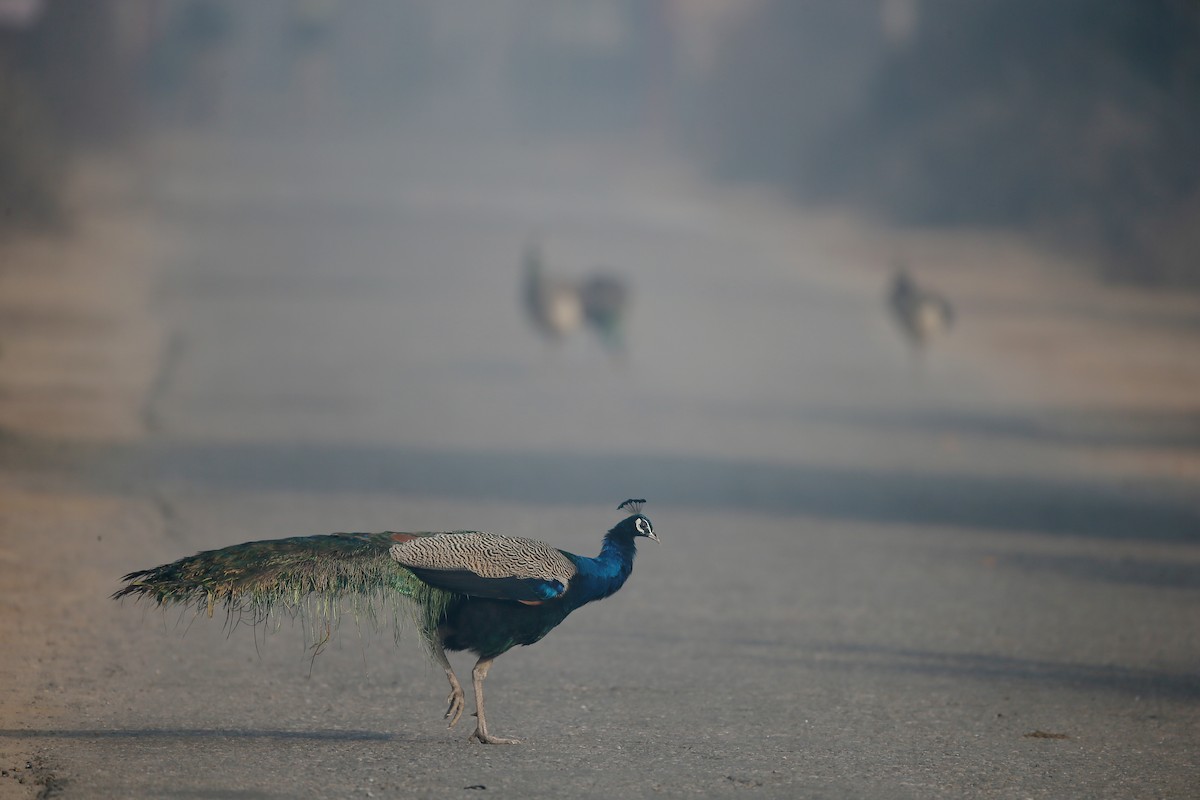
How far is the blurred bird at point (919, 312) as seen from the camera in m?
17.0

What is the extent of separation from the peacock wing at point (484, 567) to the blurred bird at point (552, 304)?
12150 millimetres

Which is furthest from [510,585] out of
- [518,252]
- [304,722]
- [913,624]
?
[518,252]

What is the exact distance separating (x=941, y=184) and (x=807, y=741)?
1322 inches

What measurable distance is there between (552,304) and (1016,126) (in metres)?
22.4

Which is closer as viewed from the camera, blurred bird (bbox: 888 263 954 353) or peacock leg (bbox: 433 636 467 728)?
peacock leg (bbox: 433 636 467 728)

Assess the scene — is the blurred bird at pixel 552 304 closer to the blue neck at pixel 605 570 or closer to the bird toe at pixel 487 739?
the blue neck at pixel 605 570

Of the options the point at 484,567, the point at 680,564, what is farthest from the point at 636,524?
the point at 680,564

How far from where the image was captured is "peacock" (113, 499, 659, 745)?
5609mm

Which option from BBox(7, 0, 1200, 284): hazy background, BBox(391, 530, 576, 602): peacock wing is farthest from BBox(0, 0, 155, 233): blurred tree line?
BBox(391, 530, 576, 602): peacock wing

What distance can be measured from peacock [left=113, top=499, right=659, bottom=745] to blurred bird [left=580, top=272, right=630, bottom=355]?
39.4ft

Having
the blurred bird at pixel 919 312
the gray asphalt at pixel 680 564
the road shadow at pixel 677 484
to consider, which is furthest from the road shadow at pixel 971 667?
the blurred bird at pixel 919 312

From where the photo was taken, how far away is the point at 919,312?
17.1m

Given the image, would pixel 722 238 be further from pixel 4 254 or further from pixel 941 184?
pixel 4 254

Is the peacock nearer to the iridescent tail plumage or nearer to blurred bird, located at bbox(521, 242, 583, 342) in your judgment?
the iridescent tail plumage
